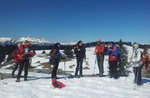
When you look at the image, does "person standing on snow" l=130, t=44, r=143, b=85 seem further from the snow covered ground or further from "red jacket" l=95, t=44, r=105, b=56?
"red jacket" l=95, t=44, r=105, b=56

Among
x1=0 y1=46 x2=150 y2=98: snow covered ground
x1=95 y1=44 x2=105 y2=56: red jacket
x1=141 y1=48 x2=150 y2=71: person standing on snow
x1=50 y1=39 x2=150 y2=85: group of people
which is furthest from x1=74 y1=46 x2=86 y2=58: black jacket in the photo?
x1=141 y1=48 x2=150 y2=71: person standing on snow

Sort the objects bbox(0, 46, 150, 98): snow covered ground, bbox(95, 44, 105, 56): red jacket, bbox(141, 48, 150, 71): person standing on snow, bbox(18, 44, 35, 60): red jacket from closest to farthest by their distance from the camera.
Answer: bbox(0, 46, 150, 98): snow covered ground, bbox(18, 44, 35, 60): red jacket, bbox(141, 48, 150, 71): person standing on snow, bbox(95, 44, 105, 56): red jacket

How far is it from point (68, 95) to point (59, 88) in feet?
3.55

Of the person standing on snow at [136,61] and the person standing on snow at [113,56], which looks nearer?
the person standing on snow at [136,61]

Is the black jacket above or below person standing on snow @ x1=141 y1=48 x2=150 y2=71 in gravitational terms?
above

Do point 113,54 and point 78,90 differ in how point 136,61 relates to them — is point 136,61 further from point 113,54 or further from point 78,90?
point 78,90

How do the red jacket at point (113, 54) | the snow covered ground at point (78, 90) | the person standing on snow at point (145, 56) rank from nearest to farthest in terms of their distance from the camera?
the snow covered ground at point (78, 90) < the person standing on snow at point (145, 56) < the red jacket at point (113, 54)

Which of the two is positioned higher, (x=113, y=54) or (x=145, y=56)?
(x=113, y=54)

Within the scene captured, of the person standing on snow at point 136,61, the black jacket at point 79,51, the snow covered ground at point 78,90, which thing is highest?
the black jacket at point 79,51

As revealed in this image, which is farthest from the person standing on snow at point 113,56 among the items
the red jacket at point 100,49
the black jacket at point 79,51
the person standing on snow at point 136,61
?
the black jacket at point 79,51

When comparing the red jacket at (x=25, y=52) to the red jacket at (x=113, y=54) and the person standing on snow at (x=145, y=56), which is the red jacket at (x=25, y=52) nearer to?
the red jacket at (x=113, y=54)

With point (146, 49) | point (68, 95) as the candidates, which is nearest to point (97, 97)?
point (68, 95)

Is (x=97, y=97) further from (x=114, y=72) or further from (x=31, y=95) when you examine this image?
(x=114, y=72)

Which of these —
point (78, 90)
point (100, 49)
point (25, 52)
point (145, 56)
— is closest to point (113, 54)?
point (100, 49)
